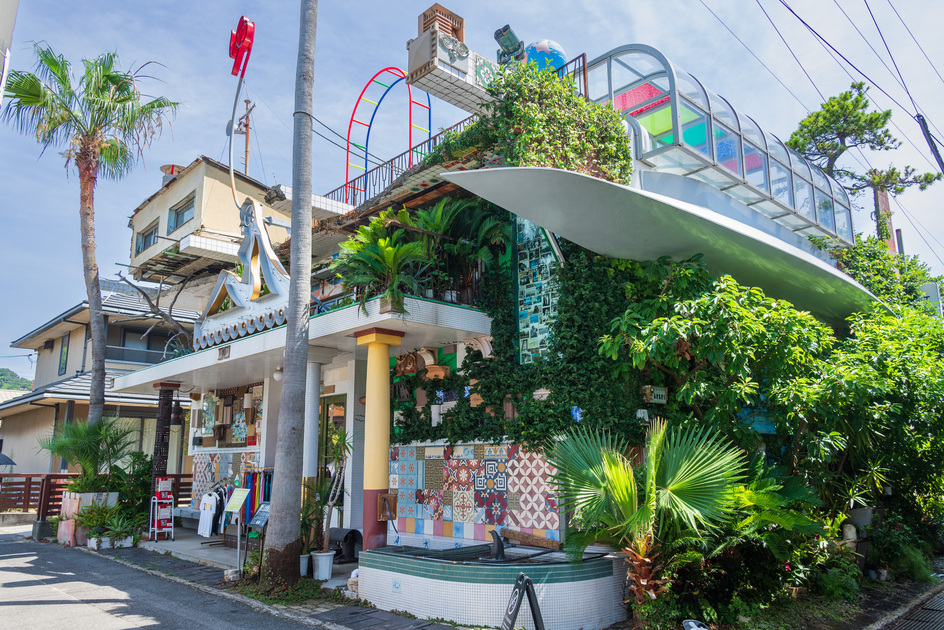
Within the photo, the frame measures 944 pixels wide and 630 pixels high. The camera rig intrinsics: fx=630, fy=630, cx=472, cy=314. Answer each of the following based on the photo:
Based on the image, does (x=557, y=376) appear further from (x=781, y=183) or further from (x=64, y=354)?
(x=64, y=354)

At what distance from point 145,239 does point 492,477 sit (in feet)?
60.6

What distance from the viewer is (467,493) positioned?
32.2 feet

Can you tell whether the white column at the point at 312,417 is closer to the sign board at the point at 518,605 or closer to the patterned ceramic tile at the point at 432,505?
the patterned ceramic tile at the point at 432,505

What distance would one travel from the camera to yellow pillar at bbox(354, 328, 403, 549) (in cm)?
880

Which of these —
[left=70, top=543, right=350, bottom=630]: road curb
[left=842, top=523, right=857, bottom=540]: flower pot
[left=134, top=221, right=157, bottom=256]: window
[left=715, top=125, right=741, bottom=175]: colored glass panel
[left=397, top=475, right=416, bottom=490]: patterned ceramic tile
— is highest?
[left=134, top=221, right=157, bottom=256]: window

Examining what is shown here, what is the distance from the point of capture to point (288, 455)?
8398mm

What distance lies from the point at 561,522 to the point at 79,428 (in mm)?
10793

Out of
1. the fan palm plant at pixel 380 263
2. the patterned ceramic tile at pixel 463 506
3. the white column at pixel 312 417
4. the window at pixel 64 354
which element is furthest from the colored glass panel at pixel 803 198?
the window at pixel 64 354

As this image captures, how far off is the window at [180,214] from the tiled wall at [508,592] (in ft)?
54.6

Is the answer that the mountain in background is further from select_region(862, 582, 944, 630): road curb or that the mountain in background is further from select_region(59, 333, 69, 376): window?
select_region(862, 582, 944, 630): road curb

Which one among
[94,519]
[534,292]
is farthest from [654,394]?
[94,519]

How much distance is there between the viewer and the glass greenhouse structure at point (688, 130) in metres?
9.76

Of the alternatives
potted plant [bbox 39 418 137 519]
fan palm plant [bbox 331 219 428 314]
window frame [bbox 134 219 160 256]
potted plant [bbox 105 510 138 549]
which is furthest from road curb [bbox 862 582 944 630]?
window frame [bbox 134 219 160 256]

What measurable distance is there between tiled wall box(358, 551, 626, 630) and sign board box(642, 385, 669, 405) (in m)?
2.38
